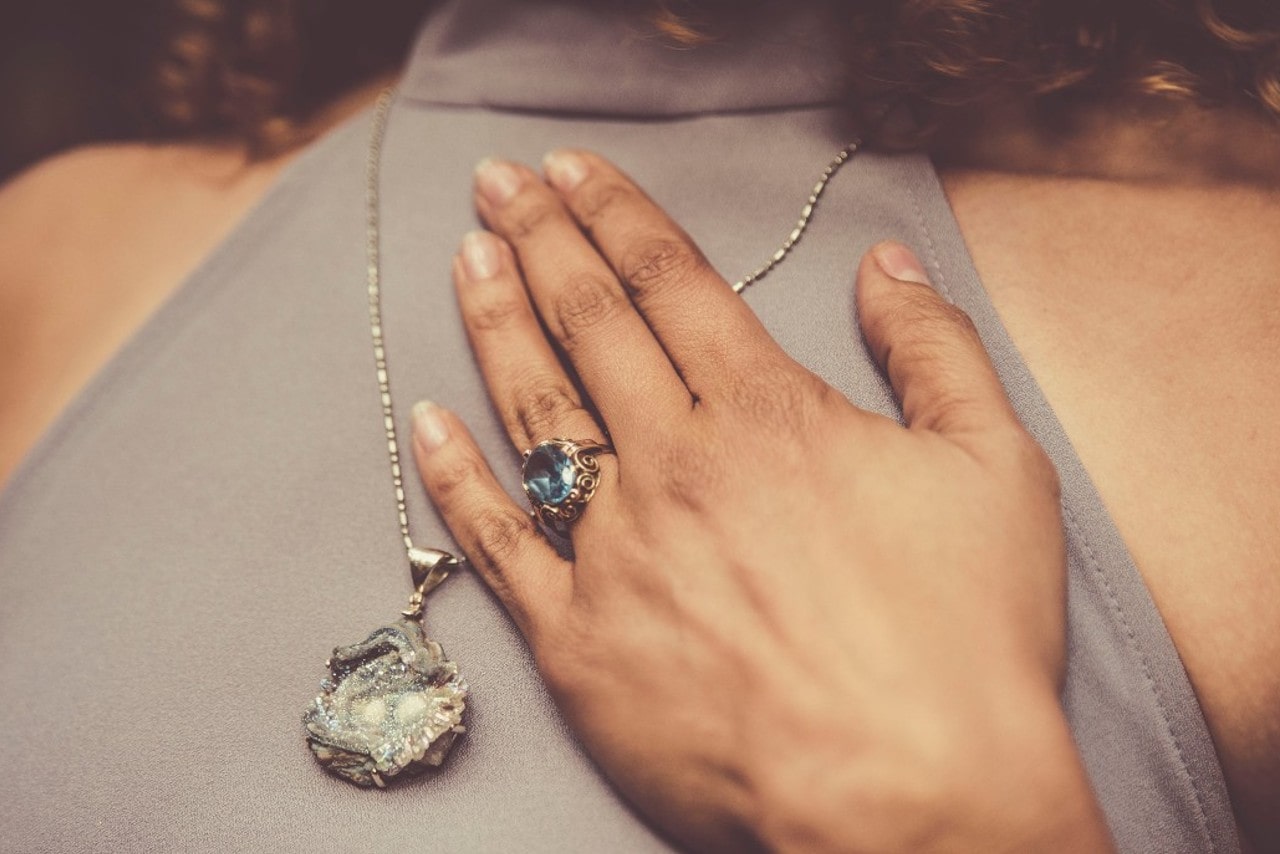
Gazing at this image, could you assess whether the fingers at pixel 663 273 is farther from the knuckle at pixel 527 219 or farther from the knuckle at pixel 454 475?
the knuckle at pixel 454 475

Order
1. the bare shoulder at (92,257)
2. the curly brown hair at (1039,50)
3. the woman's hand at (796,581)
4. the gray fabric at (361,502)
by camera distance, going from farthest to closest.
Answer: the bare shoulder at (92,257) < the curly brown hair at (1039,50) < the gray fabric at (361,502) < the woman's hand at (796,581)

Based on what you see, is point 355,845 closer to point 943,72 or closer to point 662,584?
point 662,584

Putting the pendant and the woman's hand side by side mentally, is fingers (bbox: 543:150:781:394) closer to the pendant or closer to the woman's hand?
the woman's hand

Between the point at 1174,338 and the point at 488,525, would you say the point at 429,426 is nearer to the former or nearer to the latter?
the point at 488,525

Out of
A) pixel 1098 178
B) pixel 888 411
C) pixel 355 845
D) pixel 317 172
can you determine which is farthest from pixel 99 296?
pixel 1098 178

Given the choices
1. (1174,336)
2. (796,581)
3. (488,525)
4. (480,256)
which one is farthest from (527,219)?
(1174,336)

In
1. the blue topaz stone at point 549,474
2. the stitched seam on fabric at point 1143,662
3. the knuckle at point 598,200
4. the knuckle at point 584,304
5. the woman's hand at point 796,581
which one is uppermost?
the knuckle at point 598,200

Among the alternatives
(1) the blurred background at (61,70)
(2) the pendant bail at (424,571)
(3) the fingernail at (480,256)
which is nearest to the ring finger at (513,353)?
(3) the fingernail at (480,256)
